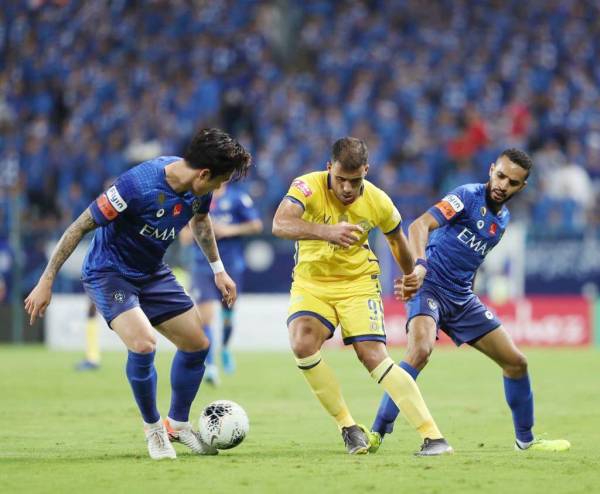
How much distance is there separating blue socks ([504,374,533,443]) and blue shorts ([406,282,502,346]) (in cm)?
43

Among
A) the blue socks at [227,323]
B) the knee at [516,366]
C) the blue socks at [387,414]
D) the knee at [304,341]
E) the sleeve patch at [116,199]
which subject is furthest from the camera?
the blue socks at [227,323]

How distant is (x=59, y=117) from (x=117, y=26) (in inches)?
127

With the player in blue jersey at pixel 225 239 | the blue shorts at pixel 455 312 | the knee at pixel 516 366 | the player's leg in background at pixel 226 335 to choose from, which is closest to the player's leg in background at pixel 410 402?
the blue shorts at pixel 455 312

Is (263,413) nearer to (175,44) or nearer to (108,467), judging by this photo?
(108,467)

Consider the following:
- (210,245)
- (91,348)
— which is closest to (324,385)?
(210,245)

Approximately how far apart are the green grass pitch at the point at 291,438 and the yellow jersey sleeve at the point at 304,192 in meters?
1.69

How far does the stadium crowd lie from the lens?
2239cm

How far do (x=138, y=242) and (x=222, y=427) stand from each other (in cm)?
138

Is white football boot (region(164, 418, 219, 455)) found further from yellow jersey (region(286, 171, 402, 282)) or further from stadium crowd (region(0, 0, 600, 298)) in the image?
stadium crowd (region(0, 0, 600, 298))

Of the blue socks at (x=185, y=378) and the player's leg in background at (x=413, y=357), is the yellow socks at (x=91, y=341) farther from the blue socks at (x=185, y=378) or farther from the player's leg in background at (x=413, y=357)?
the player's leg in background at (x=413, y=357)

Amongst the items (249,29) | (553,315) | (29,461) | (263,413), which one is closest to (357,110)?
(249,29)

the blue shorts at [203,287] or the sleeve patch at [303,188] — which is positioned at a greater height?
the sleeve patch at [303,188]

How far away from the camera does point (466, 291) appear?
29.1 feet

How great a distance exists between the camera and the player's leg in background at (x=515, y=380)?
338 inches
